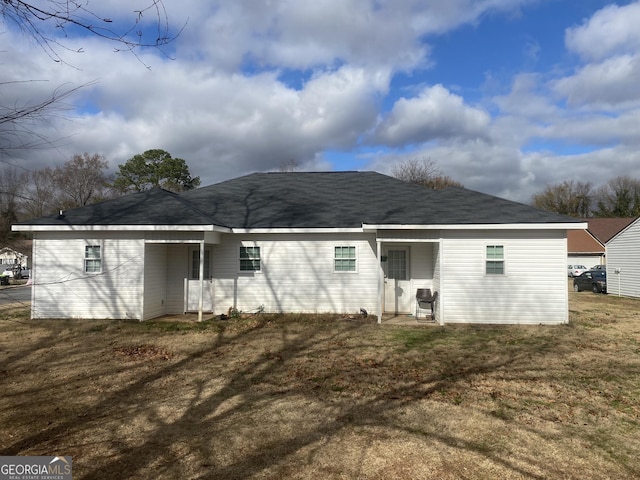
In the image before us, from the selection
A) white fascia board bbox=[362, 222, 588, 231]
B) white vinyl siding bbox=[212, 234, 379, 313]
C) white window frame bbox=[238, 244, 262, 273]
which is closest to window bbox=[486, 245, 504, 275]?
white fascia board bbox=[362, 222, 588, 231]

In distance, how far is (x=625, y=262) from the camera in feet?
75.4

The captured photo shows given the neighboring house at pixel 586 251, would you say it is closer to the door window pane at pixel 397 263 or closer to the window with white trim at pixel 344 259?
the door window pane at pixel 397 263

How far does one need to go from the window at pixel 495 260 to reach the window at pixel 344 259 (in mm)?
4068

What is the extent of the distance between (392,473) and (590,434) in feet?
9.03

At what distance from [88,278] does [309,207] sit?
7.51 meters

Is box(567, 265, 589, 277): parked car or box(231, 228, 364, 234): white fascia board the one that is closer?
box(231, 228, 364, 234): white fascia board

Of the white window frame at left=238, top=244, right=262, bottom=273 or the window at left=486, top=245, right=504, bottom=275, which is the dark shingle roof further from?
the window at left=486, top=245, right=504, bottom=275

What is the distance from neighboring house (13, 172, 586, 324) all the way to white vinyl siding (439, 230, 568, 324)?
0.03 m

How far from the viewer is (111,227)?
40.1 feet

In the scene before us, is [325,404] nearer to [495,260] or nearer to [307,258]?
[307,258]

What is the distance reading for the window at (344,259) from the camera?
13.2m

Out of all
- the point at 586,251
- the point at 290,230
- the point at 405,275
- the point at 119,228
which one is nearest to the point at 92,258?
the point at 119,228

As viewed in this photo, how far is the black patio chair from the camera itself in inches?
487

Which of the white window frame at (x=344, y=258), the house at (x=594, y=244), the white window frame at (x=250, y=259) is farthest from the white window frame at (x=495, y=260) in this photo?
the house at (x=594, y=244)
